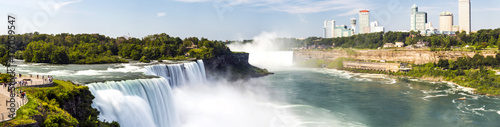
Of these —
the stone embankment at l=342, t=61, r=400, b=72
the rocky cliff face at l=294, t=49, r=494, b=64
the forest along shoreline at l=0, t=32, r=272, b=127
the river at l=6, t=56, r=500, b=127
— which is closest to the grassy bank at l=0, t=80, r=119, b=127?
the forest along shoreline at l=0, t=32, r=272, b=127

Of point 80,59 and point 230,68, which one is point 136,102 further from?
point 230,68

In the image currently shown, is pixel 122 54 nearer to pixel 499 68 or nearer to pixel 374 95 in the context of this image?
pixel 374 95

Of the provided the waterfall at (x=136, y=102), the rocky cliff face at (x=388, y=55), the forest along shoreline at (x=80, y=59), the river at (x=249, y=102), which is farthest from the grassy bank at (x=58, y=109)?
the rocky cliff face at (x=388, y=55)

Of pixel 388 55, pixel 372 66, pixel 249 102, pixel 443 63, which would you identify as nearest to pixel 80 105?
pixel 249 102

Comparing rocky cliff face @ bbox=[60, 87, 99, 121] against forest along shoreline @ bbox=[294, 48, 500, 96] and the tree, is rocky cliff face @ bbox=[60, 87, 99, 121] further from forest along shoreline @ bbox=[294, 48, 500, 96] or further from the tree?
the tree

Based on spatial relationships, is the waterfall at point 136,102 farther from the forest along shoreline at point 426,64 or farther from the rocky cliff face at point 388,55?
the rocky cliff face at point 388,55

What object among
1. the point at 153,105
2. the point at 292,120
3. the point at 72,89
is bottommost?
the point at 292,120

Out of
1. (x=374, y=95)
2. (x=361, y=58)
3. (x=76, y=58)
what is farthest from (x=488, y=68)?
(x=76, y=58)
